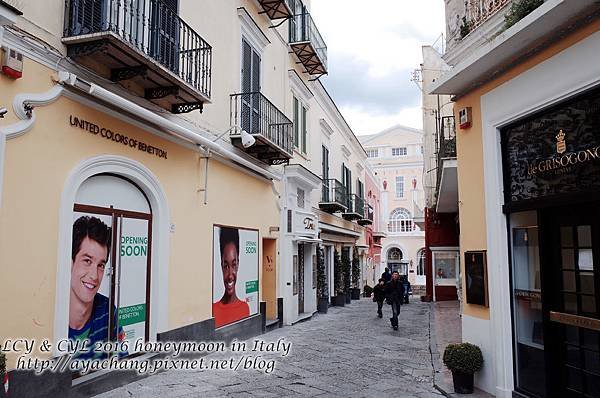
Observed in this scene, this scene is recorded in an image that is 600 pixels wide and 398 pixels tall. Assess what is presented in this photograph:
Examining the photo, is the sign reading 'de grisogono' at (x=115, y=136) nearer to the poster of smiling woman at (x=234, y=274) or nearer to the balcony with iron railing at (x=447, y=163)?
the poster of smiling woman at (x=234, y=274)

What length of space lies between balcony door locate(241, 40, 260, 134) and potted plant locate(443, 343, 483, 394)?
638cm

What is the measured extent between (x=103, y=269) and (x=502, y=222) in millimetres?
5165

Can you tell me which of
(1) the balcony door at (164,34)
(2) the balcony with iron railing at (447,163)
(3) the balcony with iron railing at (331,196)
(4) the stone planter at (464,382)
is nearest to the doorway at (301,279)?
(3) the balcony with iron railing at (331,196)

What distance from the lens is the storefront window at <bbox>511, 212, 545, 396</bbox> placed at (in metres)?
5.49

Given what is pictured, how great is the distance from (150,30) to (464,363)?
609 centimetres

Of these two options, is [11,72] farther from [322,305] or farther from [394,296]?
[322,305]

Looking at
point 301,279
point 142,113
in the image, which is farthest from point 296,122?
point 142,113

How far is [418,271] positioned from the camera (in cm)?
4216

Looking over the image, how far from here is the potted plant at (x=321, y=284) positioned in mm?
16734

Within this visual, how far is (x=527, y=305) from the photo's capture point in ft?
18.8

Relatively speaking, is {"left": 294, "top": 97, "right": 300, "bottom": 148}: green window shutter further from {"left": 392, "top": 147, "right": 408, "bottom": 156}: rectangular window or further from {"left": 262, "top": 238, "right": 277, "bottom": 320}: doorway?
{"left": 392, "top": 147, "right": 408, "bottom": 156}: rectangular window

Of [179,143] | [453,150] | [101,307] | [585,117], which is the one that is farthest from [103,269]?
[453,150]

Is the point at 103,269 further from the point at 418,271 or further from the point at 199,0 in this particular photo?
the point at 418,271

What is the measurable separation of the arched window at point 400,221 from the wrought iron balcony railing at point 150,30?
36.5 metres
